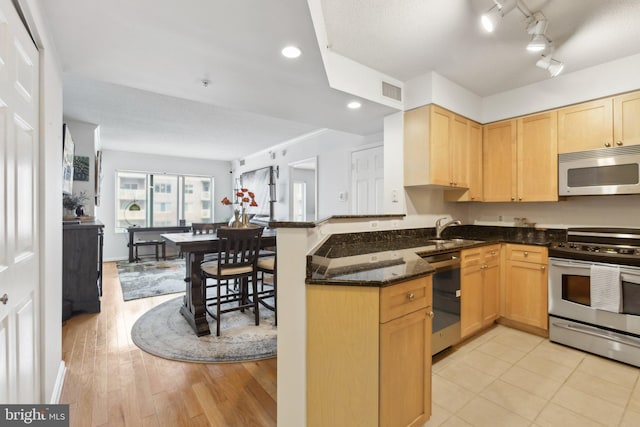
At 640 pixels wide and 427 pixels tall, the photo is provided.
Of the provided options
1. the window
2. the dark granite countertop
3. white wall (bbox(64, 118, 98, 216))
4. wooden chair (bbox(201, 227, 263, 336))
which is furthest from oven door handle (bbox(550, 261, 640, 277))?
the window

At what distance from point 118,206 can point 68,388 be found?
19.6 feet

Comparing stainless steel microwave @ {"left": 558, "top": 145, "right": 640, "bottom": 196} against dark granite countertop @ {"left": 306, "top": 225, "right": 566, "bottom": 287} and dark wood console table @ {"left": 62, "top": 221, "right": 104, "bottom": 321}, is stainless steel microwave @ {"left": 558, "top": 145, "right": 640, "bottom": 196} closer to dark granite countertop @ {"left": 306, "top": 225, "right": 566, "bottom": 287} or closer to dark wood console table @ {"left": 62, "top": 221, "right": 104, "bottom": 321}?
dark granite countertop @ {"left": 306, "top": 225, "right": 566, "bottom": 287}

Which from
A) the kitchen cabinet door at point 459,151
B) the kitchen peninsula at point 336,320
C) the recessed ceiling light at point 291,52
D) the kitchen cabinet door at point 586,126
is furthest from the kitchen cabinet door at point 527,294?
the recessed ceiling light at point 291,52

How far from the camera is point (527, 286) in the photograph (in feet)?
9.45

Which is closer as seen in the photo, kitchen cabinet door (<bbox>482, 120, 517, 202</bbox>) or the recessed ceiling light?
the recessed ceiling light

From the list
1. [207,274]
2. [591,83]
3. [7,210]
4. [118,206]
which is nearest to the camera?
[7,210]

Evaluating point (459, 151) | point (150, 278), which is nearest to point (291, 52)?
point (459, 151)

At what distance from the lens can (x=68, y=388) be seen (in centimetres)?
196

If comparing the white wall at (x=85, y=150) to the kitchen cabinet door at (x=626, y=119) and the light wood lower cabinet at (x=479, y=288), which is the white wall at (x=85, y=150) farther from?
the kitchen cabinet door at (x=626, y=119)

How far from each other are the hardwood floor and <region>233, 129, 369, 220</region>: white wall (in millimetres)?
2143

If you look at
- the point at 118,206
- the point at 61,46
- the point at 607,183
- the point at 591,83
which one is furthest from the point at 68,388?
the point at 118,206

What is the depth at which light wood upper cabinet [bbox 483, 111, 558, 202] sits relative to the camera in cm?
299

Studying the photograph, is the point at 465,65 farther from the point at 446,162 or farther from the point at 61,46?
the point at 61,46

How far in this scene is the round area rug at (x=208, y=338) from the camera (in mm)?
2410
